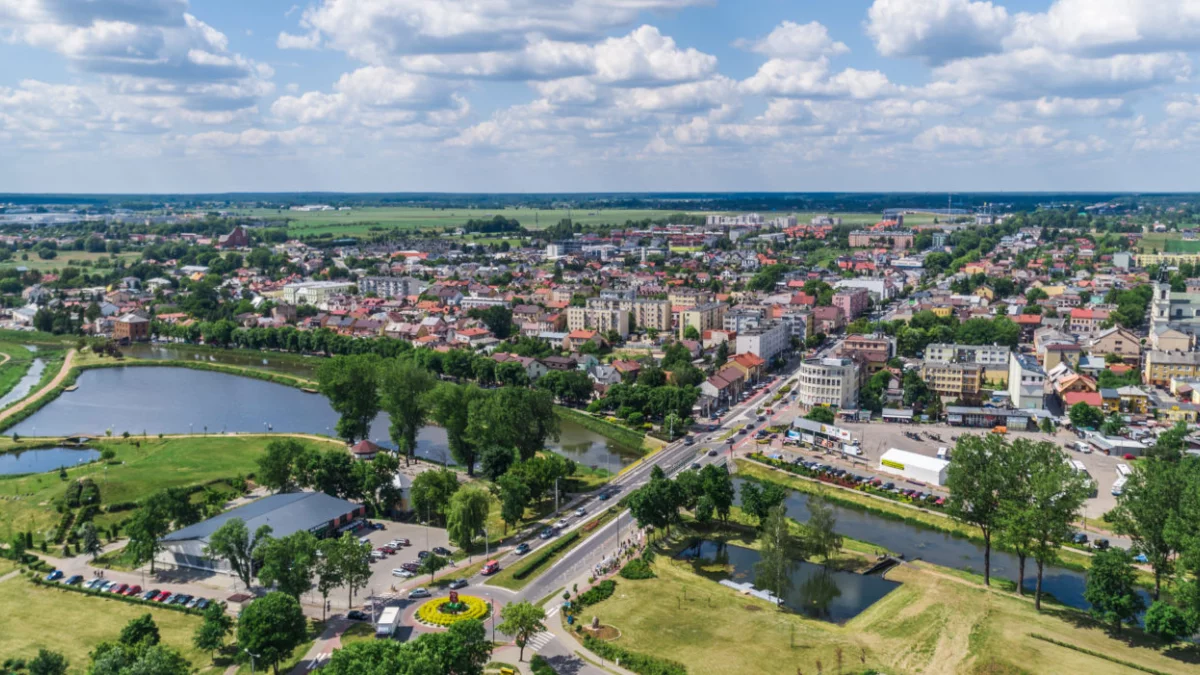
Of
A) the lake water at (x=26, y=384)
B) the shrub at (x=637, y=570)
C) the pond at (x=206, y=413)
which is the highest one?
the shrub at (x=637, y=570)

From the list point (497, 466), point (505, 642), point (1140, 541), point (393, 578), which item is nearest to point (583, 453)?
point (497, 466)

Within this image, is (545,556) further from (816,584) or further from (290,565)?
→ (816,584)

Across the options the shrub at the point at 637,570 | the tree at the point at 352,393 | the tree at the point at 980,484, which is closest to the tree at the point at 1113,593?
the tree at the point at 980,484

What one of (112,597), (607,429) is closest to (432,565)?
(112,597)

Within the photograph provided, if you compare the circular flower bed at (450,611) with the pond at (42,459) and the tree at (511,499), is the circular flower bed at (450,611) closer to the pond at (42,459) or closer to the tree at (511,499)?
the tree at (511,499)

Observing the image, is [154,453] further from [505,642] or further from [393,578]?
[505,642]

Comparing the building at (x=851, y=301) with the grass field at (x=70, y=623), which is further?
the building at (x=851, y=301)
